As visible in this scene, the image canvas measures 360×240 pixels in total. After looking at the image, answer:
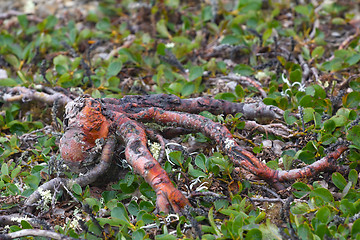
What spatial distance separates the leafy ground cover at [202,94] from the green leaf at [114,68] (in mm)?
12

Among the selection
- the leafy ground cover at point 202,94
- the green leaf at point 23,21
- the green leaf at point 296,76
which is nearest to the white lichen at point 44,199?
the leafy ground cover at point 202,94

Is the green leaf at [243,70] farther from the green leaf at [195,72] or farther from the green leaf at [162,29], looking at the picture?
the green leaf at [162,29]

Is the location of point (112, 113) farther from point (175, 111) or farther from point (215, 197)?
point (215, 197)

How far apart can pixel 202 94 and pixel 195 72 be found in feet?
0.66

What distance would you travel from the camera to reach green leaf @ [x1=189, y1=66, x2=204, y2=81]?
124 inches

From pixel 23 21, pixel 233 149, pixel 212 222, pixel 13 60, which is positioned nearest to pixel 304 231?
pixel 212 222

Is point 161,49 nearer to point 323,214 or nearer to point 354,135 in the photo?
point 354,135

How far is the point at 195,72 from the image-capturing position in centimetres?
319

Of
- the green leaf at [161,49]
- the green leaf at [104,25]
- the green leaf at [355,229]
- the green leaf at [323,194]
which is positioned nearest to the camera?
the green leaf at [355,229]

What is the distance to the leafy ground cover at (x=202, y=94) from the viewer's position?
2.01 m

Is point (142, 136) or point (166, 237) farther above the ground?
point (142, 136)

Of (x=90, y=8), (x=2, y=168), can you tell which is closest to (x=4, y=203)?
(x=2, y=168)

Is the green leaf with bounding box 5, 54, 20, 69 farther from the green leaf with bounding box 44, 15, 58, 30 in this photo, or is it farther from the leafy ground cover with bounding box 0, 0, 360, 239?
the green leaf with bounding box 44, 15, 58, 30

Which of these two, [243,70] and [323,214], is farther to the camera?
[243,70]
